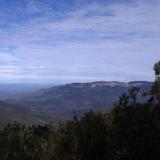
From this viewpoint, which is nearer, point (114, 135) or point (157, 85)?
point (114, 135)

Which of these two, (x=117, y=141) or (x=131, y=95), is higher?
(x=131, y=95)

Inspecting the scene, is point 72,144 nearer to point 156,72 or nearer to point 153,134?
point 153,134

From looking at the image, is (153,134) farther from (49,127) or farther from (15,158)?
(49,127)

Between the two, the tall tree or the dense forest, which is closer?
the dense forest

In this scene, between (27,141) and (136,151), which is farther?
(27,141)

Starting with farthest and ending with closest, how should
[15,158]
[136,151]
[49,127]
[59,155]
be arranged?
1. [49,127]
2. [15,158]
3. [59,155]
4. [136,151]

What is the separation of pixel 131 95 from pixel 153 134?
6165 mm

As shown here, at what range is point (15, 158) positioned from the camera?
51406 mm

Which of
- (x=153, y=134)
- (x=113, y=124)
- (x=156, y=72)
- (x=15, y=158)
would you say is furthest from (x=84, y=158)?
(x=156, y=72)

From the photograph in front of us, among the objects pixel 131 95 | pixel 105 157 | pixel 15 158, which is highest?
pixel 131 95

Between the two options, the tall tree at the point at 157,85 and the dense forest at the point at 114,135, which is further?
the tall tree at the point at 157,85

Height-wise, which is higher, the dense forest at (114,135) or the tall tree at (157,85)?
the tall tree at (157,85)

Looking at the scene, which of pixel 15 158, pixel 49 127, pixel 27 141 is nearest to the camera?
pixel 15 158

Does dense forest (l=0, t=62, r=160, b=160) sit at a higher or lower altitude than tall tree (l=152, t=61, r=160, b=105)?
lower
